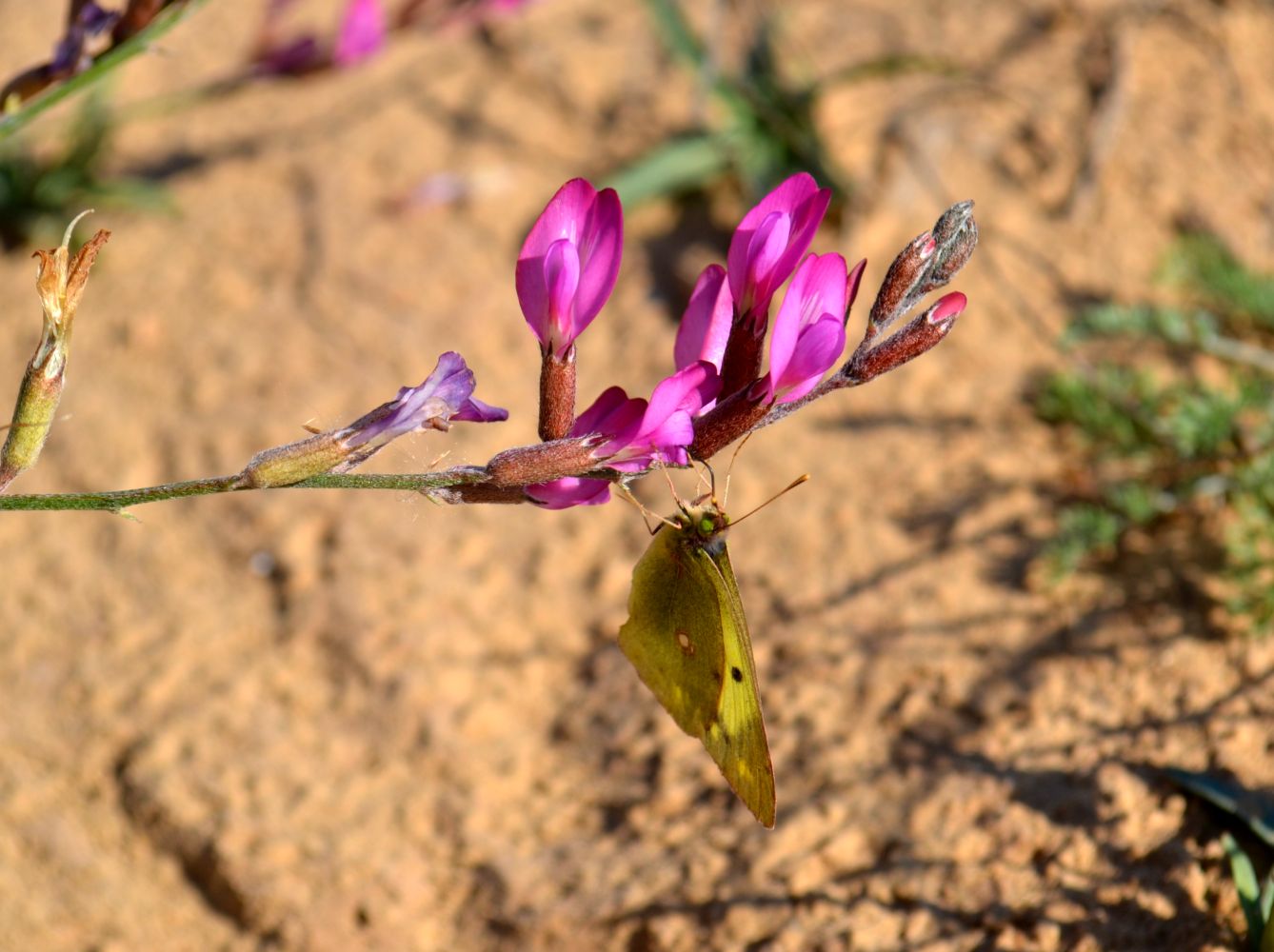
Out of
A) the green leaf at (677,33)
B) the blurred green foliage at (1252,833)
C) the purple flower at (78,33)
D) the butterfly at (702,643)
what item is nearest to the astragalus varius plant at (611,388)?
the butterfly at (702,643)

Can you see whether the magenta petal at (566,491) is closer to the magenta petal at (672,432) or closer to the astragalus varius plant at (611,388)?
the astragalus varius plant at (611,388)

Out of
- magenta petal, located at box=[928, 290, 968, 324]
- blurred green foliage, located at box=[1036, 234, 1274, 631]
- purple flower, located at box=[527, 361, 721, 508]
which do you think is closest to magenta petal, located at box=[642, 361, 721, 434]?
purple flower, located at box=[527, 361, 721, 508]

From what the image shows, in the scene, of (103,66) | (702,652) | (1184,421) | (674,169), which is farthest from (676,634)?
(674,169)

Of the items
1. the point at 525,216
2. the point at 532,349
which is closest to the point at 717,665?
the point at 532,349

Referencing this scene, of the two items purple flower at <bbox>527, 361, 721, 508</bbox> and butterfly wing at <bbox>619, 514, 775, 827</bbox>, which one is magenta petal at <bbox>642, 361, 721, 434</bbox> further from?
butterfly wing at <bbox>619, 514, 775, 827</bbox>

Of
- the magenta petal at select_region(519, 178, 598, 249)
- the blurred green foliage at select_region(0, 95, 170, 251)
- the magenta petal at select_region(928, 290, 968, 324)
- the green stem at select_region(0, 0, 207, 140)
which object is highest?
the green stem at select_region(0, 0, 207, 140)

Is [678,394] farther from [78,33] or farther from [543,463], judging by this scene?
[78,33]
